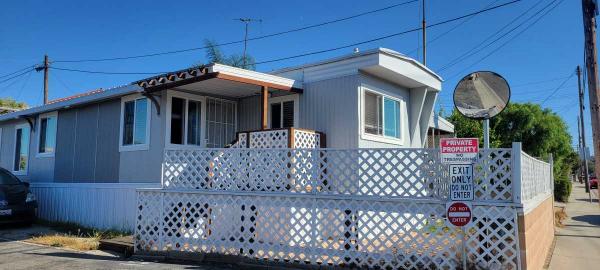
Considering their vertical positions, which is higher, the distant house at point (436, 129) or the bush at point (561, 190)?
the distant house at point (436, 129)

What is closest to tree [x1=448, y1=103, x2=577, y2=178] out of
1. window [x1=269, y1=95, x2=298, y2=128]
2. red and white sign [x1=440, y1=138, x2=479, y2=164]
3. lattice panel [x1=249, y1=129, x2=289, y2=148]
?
window [x1=269, y1=95, x2=298, y2=128]

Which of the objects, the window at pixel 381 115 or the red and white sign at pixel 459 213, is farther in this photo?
the window at pixel 381 115

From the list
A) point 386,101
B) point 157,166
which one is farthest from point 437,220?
point 157,166

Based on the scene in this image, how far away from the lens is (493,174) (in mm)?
6215

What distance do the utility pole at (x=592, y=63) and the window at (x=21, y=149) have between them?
58.8 feet

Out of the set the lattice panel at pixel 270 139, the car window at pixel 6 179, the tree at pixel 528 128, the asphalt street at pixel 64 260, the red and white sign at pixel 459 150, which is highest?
the tree at pixel 528 128

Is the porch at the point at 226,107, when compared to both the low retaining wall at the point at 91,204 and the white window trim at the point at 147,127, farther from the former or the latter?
the low retaining wall at the point at 91,204

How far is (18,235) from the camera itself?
10.6 metres

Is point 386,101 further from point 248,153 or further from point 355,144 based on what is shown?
point 248,153

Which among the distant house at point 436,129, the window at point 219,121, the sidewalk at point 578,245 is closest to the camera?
the sidewalk at point 578,245

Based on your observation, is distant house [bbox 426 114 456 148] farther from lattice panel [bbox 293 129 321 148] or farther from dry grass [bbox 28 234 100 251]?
dry grass [bbox 28 234 100 251]

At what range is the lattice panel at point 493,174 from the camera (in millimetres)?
6180

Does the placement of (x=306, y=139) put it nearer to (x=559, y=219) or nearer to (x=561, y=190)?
(x=559, y=219)

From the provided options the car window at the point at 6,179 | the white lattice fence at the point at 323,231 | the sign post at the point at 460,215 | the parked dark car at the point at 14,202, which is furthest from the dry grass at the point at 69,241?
the sign post at the point at 460,215
